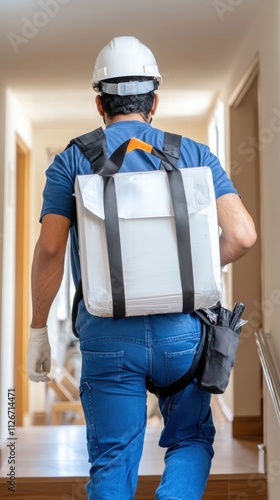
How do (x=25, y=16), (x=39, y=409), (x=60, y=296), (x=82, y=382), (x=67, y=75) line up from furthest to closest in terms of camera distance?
(x=60, y=296)
(x=39, y=409)
(x=67, y=75)
(x=25, y=16)
(x=82, y=382)

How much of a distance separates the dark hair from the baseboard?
9.22 ft

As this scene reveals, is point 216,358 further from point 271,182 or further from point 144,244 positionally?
point 271,182

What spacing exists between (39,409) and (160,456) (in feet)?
10.1

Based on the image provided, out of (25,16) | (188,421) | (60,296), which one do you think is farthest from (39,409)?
(188,421)

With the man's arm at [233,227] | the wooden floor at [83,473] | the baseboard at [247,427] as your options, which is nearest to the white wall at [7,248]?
the wooden floor at [83,473]

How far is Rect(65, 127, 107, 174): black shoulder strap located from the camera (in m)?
1.85

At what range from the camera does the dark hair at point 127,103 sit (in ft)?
6.48

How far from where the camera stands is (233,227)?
75.4 inches

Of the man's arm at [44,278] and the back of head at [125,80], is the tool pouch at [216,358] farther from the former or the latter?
the back of head at [125,80]

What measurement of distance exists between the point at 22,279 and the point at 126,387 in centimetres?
423

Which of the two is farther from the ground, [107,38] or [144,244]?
[107,38]

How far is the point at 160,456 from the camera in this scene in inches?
151

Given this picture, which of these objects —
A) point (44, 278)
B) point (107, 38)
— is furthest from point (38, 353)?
point (107, 38)

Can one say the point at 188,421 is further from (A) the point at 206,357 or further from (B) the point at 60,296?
(B) the point at 60,296
